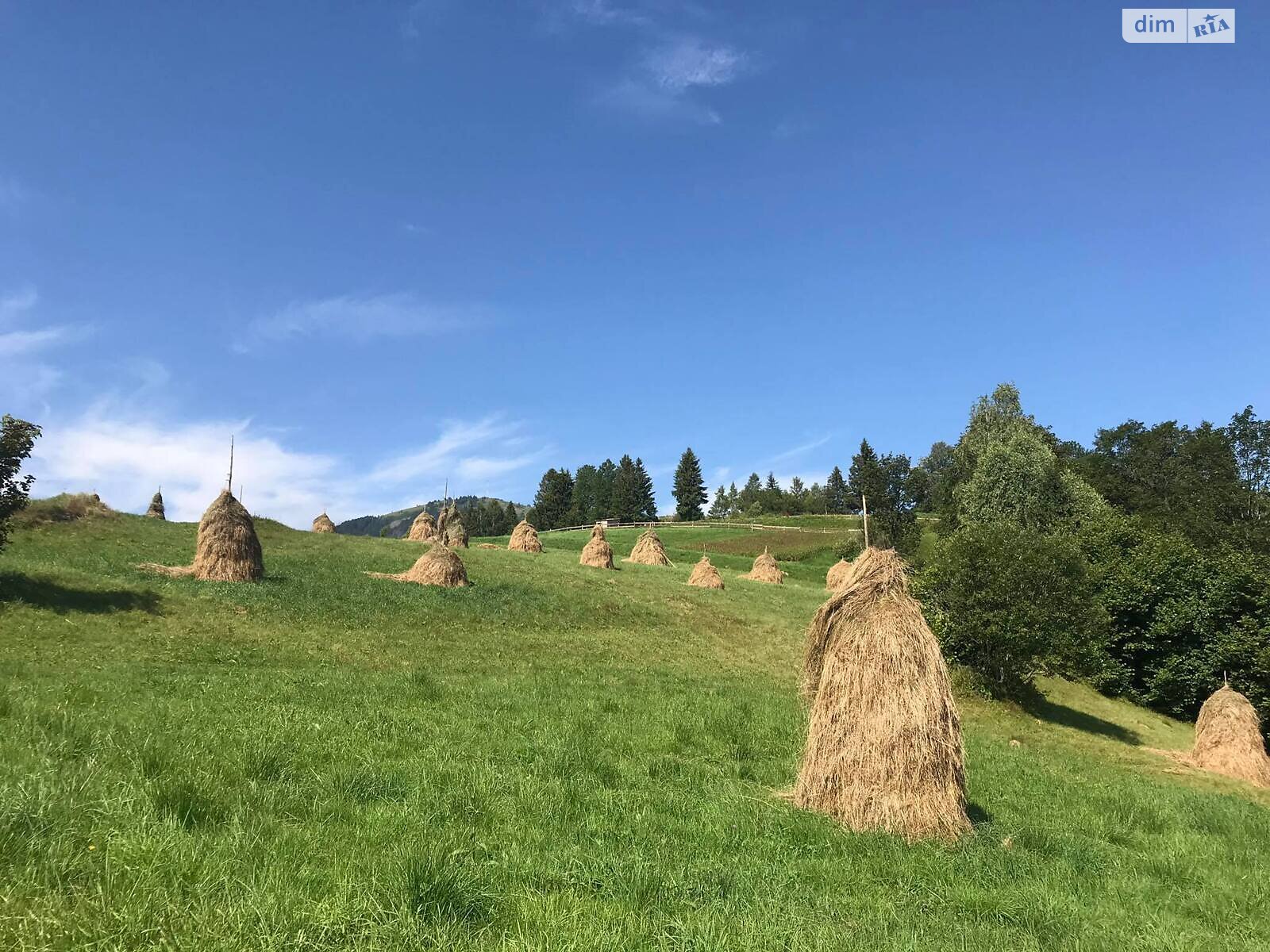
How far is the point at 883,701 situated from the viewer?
31.8ft

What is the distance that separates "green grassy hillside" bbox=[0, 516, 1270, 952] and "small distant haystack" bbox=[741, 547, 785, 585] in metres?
32.1

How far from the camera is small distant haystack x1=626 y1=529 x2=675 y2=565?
53250 mm

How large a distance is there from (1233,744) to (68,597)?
123 ft

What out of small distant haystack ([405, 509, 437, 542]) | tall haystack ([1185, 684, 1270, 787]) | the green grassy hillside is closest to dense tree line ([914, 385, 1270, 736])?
tall haystack ([1185, 684, 1270, 787])

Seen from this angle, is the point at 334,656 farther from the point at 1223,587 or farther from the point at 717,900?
the point at 1223,587

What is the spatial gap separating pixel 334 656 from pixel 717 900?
17354 millimetres

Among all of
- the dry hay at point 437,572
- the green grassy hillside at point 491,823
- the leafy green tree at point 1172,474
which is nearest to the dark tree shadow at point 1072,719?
the green grassy hillside at point 491,823

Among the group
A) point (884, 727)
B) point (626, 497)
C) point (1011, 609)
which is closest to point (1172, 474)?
point (1011, 609)

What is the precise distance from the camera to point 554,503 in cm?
14588

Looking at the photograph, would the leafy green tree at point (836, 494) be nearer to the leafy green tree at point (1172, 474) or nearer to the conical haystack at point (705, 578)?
the leafy green tree at point (1172, 474)

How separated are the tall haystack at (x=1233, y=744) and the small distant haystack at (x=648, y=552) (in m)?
34.4

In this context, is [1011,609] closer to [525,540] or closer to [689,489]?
[525,540]

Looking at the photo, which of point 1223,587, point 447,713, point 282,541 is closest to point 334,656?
point 447,713

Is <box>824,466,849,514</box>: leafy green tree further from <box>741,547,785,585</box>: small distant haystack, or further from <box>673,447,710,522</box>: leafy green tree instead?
<box>741,547,785,585</box>: small distant haystack
